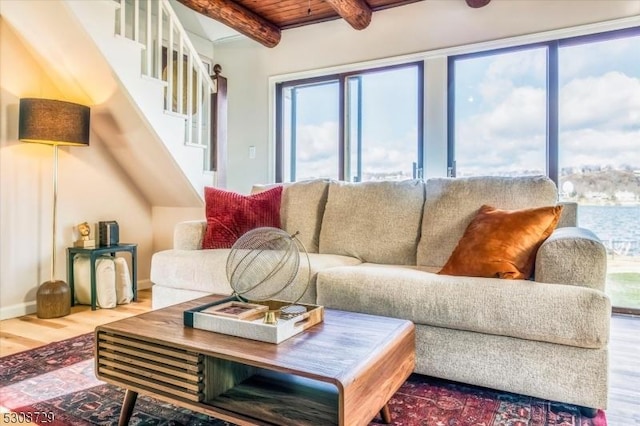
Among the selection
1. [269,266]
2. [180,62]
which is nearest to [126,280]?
[180,62]

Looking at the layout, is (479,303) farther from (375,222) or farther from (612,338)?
(612,338)

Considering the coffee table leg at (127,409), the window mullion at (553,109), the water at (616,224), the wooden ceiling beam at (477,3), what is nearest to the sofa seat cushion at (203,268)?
the coffee table leg at (127,409)

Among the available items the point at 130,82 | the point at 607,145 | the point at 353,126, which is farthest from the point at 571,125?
the point at 130,82

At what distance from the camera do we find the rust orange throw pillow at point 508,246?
1.89m

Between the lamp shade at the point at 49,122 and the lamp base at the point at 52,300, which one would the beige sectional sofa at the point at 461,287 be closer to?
the lamp base at the point at 52,300

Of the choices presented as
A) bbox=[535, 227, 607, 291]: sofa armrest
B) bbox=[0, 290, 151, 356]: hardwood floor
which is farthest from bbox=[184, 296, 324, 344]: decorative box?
bbox=[0, 290, 151, 356]: hardwood floor

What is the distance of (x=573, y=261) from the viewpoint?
5.60ft

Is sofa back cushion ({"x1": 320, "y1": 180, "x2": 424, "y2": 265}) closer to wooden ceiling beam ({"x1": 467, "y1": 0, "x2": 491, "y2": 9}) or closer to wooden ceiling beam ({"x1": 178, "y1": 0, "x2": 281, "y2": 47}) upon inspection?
wooden ceiling beam ({"x1": 467, "y1": 0, "x2": 491, "y2": 9})

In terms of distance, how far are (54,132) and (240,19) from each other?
1.90 m

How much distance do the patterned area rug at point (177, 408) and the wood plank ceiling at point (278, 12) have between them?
288 centimetres

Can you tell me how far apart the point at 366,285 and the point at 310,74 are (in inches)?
116

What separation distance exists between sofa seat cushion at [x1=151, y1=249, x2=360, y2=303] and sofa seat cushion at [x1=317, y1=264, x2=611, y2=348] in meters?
0.21

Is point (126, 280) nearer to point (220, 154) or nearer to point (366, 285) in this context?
point (220, 154)

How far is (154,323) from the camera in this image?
1.53 meters
